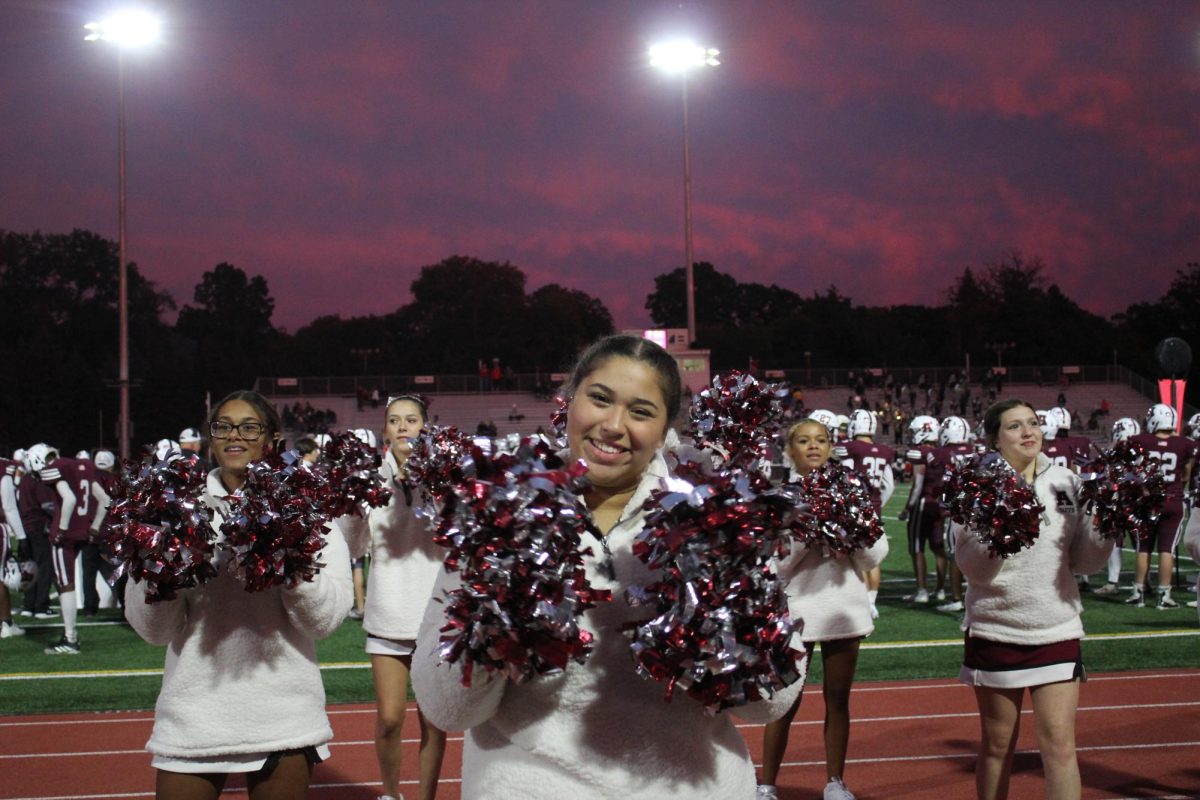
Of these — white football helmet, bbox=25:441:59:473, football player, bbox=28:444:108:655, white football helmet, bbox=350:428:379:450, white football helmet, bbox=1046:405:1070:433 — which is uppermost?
white football helmet, bbox=350:428:379:450

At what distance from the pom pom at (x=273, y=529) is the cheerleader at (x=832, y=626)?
8.07 ft

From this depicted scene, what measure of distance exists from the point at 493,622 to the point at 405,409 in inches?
148

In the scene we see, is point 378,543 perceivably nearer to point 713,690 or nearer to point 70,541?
point 713,690

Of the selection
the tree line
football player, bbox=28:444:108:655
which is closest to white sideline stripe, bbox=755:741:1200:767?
football player, bbox=28:444:108:655

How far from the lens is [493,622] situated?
1878 mm

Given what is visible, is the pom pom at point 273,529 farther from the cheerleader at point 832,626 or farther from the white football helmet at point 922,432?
the white football helmet at point 922,432

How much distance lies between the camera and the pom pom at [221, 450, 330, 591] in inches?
132

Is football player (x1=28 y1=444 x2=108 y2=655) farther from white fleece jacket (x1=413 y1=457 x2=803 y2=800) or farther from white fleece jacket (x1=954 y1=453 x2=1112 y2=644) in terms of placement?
white fleece jacket (x1=413 y1=457 x2=803 y2=800)

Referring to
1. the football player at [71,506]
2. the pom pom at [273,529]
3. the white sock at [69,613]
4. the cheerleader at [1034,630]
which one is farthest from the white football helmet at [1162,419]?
the pom pom at [273,529]

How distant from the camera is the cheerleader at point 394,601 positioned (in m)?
5.11

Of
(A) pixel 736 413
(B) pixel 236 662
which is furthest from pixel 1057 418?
(B) pixel 236 662

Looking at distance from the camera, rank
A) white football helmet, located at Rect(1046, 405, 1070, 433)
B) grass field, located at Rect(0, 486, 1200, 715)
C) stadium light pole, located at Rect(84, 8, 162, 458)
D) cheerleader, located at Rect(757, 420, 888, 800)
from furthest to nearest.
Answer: stadium light pole, located at Rect(84, 8, 162, 458), white football helmet, located at Rect(1046, 405, 1070, 433), grass field, located at Rect(0, 486, 1200, 715), cheerleader, located at Rect(757, 420, 888, 800)

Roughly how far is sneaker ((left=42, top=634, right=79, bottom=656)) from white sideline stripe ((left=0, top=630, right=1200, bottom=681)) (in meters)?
0.91

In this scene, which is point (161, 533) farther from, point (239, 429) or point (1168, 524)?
point (1168, 524)
